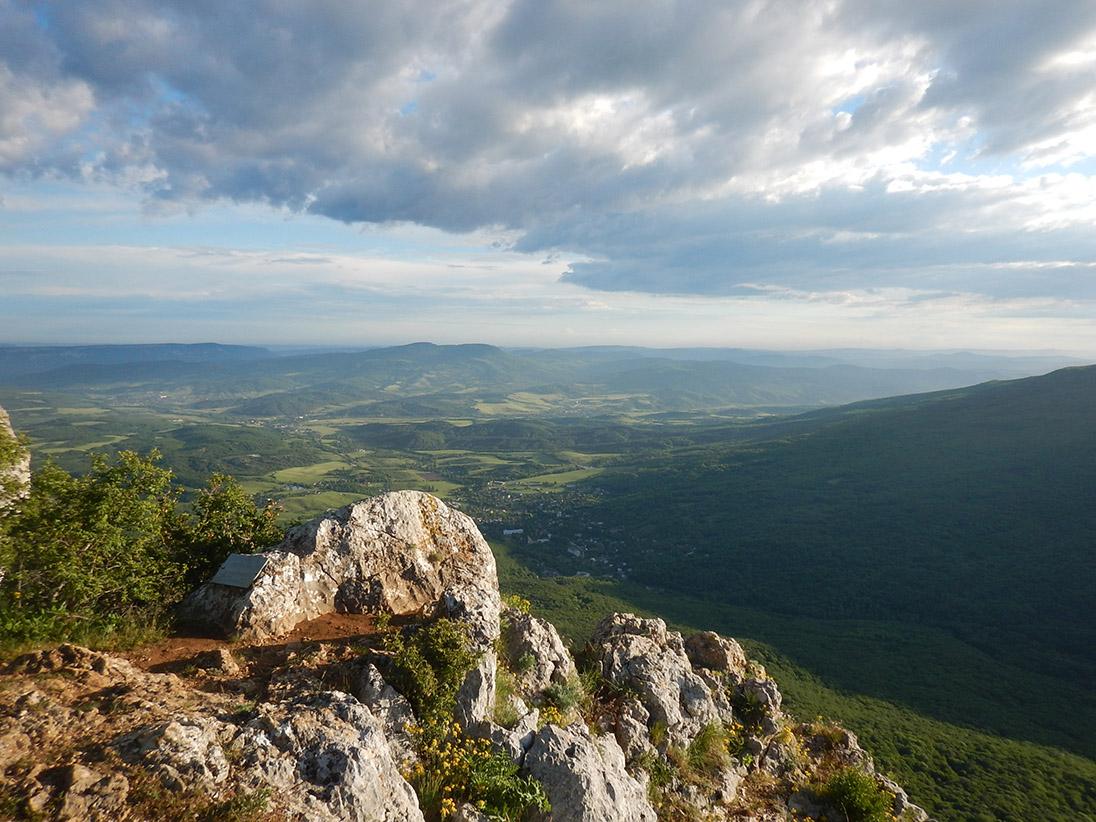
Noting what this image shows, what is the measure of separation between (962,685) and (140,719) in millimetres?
114900

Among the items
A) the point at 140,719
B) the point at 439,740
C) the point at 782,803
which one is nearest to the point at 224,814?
the point at 140,719

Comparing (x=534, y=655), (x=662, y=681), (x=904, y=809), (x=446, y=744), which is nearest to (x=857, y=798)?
(x=904, y=809)

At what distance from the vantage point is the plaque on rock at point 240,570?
13779 millimetres

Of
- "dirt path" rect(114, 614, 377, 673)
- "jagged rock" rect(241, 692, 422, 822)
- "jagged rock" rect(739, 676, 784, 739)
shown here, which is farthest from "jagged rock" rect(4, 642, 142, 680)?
"jagged rock" rect(739, 676, 784, 739)

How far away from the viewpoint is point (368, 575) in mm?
15922

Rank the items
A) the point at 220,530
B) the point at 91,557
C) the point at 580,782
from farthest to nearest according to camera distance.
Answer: the point at 220,530 < the point at 91,557 < the point at 580,782

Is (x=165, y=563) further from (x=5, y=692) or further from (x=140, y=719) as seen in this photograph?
(x=140, y=719)

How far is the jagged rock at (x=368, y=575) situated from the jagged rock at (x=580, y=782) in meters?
2.80

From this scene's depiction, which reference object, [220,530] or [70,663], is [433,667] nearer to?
[70,663]

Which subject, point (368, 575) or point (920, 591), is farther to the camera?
point (920, 591)

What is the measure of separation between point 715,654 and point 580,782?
12090mm

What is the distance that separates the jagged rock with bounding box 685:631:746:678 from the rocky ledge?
193 mm

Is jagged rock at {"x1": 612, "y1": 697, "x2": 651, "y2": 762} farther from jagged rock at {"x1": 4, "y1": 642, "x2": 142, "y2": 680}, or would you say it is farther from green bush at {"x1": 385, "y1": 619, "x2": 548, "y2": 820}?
jagged rock at {"x1": 4, "y1": 642, "x2": 142, "y2": 680}

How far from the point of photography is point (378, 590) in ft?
51.2
